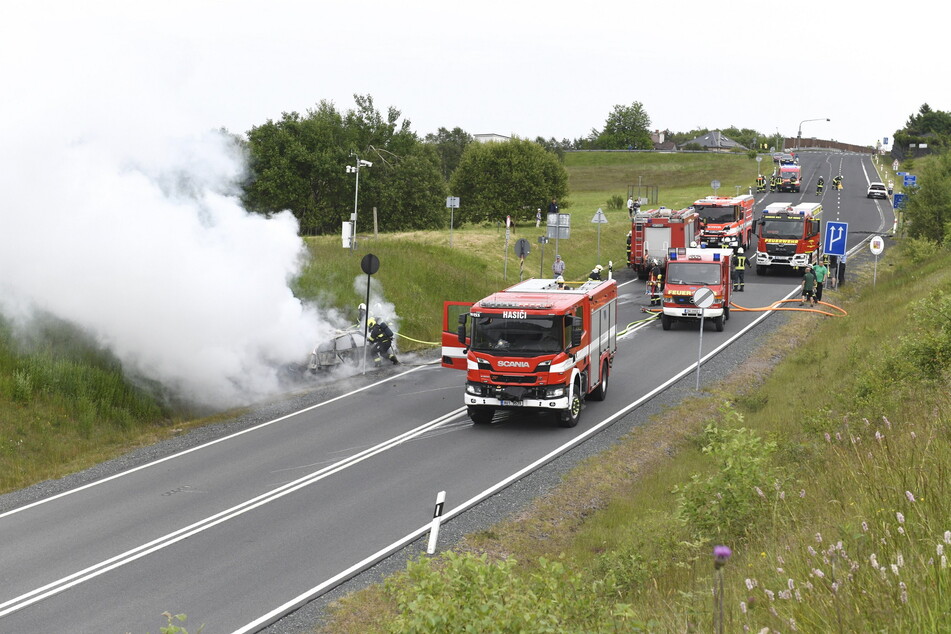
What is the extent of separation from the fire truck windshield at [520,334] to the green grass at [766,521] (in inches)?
103

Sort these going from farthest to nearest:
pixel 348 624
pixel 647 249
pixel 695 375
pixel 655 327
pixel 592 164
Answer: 1. pixel 592 164
2. pixel 647 249
3. pixel 655 327
4. pixel 695 375
5. pixel 348 624

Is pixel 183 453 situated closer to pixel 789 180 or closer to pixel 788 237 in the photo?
pixel 788 237

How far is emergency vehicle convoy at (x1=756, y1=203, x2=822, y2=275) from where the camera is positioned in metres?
44.4

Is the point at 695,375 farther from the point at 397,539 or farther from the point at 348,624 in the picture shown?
the point at 348,624

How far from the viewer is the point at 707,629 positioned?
261 inches

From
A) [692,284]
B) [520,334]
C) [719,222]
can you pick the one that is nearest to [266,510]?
[520,334]

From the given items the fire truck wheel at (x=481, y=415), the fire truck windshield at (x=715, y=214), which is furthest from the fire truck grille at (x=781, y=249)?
the fire truck wheel at (x=481, y=415)

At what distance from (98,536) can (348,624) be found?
5.22 metres

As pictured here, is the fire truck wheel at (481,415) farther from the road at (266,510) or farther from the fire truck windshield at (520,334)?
the fire truck windshield at (520,334)

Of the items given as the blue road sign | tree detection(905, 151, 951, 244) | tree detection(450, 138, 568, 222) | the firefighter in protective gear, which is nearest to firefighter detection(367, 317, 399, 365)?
the firefighter in protective gear

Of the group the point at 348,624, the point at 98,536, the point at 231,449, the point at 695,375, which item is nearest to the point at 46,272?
the point at 231,449

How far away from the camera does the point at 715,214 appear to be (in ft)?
164

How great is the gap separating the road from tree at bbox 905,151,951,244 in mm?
30684

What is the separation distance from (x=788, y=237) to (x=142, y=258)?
109ft
